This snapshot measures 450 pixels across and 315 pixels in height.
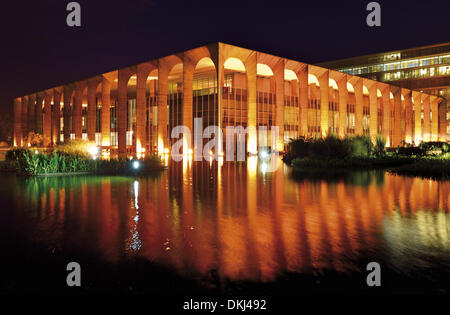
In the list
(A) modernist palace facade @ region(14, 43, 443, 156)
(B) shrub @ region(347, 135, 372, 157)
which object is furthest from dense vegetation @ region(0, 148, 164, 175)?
(A) modernist palace facade @ region(14, 43, 443, 156)

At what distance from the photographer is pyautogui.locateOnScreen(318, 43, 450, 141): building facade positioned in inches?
3169

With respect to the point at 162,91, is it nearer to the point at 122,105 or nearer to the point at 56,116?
the point at 122,105

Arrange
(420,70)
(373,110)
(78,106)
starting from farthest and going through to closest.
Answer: (420,70) < (373,110) < (78,106)

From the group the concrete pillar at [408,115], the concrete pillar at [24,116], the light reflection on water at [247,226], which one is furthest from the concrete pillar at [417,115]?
the concrete pillar at [24,116]

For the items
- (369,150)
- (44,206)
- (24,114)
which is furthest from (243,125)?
(24,114)

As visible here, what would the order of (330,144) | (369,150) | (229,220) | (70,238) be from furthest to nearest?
(369,150)
(330,144)
(229,220)
(70,238)

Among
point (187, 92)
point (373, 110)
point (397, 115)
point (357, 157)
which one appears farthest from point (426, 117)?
point (357, 157)

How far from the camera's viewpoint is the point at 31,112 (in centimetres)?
7488

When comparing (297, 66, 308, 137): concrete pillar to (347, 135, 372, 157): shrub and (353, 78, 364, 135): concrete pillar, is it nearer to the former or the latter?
(353, 78, 364, 135): concrete pillar

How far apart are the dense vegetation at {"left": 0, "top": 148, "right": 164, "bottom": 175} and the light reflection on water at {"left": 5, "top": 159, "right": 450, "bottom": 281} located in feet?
20.3

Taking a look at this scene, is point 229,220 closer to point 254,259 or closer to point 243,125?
point 254,259

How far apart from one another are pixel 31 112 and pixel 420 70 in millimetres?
93153
